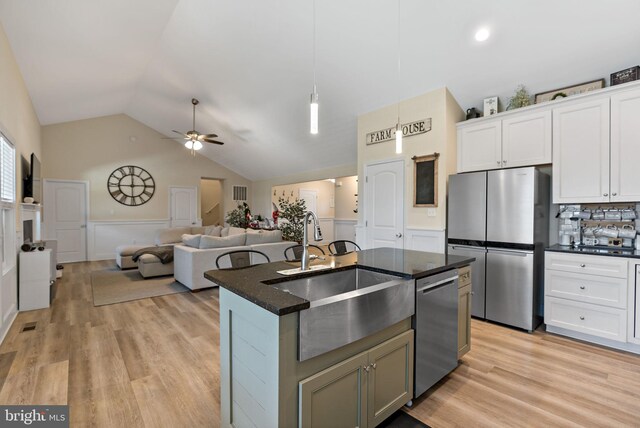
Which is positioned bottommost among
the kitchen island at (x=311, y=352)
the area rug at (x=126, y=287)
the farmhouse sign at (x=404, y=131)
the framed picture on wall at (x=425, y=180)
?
the area rug at (x=126, y=287)

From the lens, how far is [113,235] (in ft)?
25.3

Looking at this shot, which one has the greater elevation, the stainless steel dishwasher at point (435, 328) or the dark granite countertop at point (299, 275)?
the dark granite countertop at point (299, 275)

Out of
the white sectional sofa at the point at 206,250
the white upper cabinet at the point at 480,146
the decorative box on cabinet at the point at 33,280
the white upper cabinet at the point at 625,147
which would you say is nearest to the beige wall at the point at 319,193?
the white sectional sofa at the point at 206,250

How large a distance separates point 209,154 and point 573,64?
27.4 ft

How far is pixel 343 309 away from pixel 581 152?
3.23 meters

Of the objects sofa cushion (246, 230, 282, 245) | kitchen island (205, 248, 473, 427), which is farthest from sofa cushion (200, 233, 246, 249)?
kitchen island (205, 248, 473, 427)

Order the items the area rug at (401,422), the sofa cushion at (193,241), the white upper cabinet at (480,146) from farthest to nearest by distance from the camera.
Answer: the sofa cushion at (193,241)
the white upper cabinet at (480,146)
the area rug at (401,422)

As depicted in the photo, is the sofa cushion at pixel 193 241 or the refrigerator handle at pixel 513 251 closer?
the refrigerator handle at pixel 513 251

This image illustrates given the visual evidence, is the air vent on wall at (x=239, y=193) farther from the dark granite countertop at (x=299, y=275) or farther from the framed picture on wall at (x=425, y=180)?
the dark granite countertop at (x=299, y=275)

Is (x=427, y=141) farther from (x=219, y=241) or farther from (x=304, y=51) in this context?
(x=219, y=241)

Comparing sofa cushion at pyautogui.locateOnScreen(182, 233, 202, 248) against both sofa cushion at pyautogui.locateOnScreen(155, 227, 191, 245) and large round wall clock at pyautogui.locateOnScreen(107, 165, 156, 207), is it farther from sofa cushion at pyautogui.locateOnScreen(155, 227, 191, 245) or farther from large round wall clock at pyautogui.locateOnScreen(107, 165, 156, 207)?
large round wall clock at pyautogui.locateOnScreen(107, 165, 156, 207)

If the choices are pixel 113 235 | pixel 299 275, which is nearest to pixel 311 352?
pixel 299 275

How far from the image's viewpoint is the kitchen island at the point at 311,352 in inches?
50.7

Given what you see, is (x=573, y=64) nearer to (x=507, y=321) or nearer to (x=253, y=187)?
(x=507, y=321)
